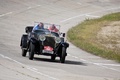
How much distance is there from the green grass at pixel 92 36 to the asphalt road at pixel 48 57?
32.5 inches

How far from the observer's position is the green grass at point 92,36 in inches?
1253

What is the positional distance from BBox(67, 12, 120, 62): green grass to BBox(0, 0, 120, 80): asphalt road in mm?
826

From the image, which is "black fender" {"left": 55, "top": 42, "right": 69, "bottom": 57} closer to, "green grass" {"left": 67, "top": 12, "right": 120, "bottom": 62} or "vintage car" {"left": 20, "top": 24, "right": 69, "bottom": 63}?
"vintage car" {"left": 20, "top": 24, "right": 69, "bottom": 63}

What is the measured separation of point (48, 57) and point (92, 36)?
13.4m

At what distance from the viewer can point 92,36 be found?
4044 centimetres

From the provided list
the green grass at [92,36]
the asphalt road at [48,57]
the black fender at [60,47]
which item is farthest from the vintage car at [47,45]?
the green grass at [92,36]

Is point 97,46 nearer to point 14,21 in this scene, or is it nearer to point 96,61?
point 96,61

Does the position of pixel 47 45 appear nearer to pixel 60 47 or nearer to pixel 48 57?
pixel 60 47

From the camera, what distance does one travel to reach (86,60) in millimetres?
28141

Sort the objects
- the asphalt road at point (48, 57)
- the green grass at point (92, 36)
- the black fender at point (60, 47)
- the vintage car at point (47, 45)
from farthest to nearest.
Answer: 1. the green grass at point (92, 36)
2. the black fender at point (60, 47)
3. the vintage car at point (47, 45)
4. the asphalt road at point (48, 57)

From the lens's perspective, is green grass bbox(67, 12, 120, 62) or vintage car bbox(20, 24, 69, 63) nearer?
vintage car bbox(20, 24, 69, 63)

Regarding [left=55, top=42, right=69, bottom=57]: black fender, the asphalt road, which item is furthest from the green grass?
[left=55, top=42, right=69, bottom=57]: black fender

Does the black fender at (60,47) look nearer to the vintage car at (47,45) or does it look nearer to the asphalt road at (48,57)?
the vintage car at (47,45)

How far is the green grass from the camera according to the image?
31.8 meters
